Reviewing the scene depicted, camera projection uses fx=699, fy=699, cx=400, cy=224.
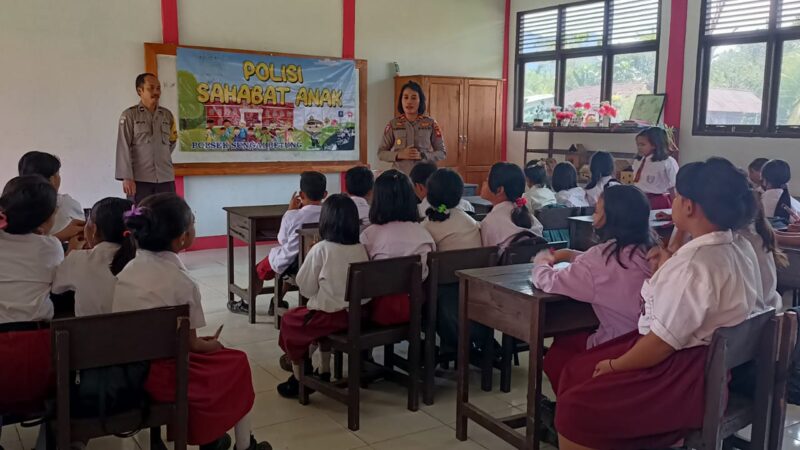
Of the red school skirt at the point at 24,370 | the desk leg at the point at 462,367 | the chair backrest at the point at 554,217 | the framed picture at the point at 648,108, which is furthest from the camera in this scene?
A: the framed picture at the point at 648,108

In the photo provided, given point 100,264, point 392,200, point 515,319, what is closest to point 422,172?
point 392,200

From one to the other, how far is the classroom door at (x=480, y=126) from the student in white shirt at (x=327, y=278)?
5.48 m

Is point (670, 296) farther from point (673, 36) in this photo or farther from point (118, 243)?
point (673, 36)

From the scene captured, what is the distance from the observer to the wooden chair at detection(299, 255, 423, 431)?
107 inches

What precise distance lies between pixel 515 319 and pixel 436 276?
23.9 inches

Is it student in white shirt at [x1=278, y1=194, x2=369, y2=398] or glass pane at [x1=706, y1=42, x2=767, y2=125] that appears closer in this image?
student in white shirt at [x1=278, y1=194, x2=369, y2=398]

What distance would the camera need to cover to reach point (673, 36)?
7086mm

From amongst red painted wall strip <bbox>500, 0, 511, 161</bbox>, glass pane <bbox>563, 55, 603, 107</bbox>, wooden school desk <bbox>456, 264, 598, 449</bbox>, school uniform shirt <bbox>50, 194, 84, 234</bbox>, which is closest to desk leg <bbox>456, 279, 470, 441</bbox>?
wooden school desk <bbox>456, 264, 598, 449</bbox>

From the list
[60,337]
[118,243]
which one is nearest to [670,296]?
[60,337]

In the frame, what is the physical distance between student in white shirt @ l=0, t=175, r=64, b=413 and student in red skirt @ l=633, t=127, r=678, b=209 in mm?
4458

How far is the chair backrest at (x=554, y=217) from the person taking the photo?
4.45 m

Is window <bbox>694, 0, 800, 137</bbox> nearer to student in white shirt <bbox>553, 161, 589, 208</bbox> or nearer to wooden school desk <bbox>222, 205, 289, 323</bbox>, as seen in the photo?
student in white shirt <bbox>553, 161, 589, 208</bbox>

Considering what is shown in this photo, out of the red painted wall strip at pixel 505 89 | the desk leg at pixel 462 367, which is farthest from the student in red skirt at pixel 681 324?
the red painted wall strip at pixel 505 89

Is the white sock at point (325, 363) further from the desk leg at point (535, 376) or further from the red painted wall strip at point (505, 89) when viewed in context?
the red painted wall strip at point (505, 89)
